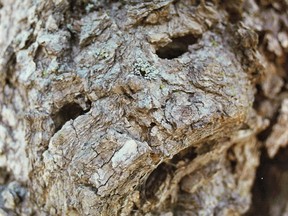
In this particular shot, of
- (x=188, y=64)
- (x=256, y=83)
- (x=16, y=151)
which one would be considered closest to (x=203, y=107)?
(x=188, y=64)

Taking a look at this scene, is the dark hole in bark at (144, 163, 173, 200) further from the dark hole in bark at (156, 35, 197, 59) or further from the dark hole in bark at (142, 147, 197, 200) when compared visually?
the dark hole in bark at (156, 35, 197, 59)

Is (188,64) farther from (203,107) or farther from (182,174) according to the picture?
(182,174)

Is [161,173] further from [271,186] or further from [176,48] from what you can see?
[271,186]

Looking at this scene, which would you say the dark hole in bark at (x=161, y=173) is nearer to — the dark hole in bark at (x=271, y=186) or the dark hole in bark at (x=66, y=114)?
the dark hole in bark at (x=66, y=114)

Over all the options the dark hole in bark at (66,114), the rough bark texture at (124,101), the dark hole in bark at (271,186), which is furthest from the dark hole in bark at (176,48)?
the dark hole in bark at (271,186)

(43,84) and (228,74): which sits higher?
(43,84)

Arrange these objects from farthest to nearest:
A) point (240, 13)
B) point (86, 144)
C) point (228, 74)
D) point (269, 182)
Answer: point (269, 182)
point (240, 13)
point (228, 74)
point (86, 144)
